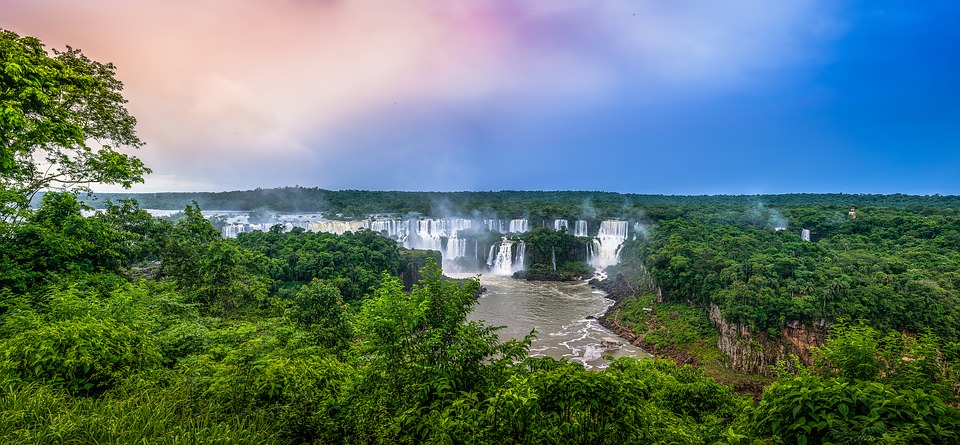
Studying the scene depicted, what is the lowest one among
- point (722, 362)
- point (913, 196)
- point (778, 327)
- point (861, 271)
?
point (722, 362)

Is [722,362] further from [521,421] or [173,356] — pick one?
[173,356]

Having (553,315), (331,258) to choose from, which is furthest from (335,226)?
(553,315)

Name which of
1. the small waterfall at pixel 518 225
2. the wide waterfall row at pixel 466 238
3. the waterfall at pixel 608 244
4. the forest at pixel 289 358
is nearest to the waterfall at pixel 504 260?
the wide waterfall row at pixel 466 238

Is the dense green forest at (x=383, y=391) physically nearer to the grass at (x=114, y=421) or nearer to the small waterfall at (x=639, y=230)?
the grass at (x=114, y=421)

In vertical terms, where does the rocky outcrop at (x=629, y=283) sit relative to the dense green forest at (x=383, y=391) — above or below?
below

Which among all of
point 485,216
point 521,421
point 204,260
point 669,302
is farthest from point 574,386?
point 485,216

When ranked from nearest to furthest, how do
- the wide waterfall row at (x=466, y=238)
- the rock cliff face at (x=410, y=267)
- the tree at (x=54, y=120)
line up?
the tree at (x=54, y=120) → the rock cliff face at (x=410, y=267) → the wide waterfall row at (x=466, y=238)

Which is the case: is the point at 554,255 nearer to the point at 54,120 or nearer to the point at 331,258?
the point at 331,258
